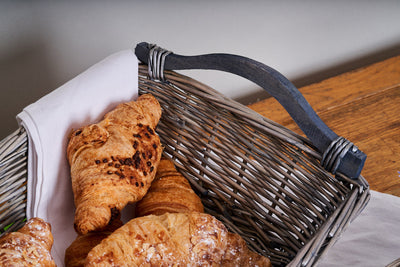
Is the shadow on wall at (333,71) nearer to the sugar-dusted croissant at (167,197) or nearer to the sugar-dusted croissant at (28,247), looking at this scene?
the sugar-dusted croissant at (167,197)

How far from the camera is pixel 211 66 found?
3.09 ft

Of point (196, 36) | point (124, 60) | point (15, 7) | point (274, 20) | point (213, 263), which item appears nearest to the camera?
point (213, 263)

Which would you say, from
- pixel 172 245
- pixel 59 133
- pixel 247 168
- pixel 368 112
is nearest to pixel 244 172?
pixel 247 168

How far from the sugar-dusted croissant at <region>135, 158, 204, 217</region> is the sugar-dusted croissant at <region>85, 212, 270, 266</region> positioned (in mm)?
108

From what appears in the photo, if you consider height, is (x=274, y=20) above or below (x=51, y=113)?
above

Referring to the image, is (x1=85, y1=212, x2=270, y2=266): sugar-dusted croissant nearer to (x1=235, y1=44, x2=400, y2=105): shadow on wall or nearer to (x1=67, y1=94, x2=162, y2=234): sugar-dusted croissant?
(x1=67, y1=94, x2=162, y2=234): sugar-dusted croissant

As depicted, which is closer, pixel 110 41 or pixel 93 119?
pixel 93 119

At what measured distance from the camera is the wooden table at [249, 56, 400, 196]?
1146 millimetres

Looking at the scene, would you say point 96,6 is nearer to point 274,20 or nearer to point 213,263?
point 274,20

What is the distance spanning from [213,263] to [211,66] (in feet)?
1.34

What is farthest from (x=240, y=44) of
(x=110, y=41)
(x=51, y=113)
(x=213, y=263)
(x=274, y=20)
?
(x=213, y=263)

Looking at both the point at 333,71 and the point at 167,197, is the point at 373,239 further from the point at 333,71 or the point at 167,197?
the point at 333,71

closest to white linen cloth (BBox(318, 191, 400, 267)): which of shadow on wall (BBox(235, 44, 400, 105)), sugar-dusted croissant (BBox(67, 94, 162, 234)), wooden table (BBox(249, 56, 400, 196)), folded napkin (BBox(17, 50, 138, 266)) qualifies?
wooden table (BBox(249, 56, 400, 196))

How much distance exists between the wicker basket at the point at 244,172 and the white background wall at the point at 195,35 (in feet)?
1.02
